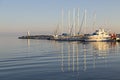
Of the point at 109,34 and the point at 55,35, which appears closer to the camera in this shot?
the point at 109,34

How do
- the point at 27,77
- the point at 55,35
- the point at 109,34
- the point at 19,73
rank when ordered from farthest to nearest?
the point at 55,35, the point at 109,34, the point at 19,73, the point at 27,77

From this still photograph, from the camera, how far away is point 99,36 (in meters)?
158

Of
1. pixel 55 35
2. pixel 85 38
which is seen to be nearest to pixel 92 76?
pixel 85 38

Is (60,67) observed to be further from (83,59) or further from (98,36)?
(98,36)

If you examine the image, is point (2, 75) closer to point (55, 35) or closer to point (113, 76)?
point (113, 76)

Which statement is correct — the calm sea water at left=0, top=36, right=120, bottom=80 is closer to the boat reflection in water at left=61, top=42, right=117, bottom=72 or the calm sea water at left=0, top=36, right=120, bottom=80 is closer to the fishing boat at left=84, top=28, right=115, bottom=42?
the boat reflection in water at left=61, top=42, right=117, bottom=72

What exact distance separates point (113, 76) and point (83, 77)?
2665 millimetres

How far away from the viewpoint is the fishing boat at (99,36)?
6107 inches

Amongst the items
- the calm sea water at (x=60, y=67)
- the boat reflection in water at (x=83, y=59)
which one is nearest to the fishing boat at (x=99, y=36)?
the boat reflection in water at (x=83, y=59)

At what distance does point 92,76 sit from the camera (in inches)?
893

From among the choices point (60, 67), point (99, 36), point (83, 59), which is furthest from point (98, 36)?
point (60, 67)

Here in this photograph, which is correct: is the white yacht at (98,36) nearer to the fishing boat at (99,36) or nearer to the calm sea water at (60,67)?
the fishing boat at (99,36)

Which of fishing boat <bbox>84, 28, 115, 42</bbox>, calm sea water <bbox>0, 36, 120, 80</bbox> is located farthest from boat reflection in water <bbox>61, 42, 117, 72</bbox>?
fishing boat <bbox>84, 28, 115, 42</bbox>

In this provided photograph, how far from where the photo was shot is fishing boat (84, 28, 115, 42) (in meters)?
155
